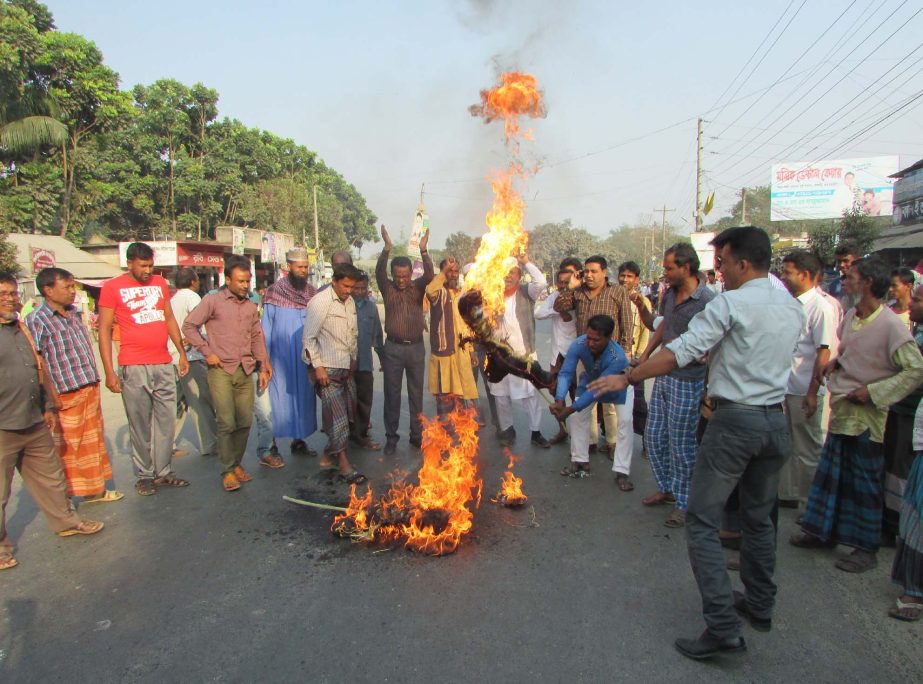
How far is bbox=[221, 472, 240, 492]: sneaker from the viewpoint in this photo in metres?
5.14

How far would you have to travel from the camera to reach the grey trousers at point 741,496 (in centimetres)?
274

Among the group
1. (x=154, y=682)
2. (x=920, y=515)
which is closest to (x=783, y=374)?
(x=920, y=515)

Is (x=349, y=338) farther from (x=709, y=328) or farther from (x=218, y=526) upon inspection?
(x=709, y=328)

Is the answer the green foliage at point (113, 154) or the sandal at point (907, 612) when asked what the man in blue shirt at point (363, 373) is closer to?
the sandal at point (907, 612)

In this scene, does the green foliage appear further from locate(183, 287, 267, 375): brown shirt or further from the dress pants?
the dress pants

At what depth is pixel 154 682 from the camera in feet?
8.70

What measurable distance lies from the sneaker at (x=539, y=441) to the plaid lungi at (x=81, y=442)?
425 centimetres

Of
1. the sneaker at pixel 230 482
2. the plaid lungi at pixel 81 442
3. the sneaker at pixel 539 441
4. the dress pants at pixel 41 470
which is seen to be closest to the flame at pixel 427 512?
the sneaker at pixel 230 482

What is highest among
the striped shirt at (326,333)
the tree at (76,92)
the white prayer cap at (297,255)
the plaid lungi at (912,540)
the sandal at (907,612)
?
the tree at (76,92)

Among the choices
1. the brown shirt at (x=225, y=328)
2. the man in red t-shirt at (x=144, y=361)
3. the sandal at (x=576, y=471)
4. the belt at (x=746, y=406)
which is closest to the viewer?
the belt at (x=746, y=406)

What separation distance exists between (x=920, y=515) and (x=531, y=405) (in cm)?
382

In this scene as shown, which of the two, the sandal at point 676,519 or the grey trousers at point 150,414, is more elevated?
the grey trousers at point 150,414

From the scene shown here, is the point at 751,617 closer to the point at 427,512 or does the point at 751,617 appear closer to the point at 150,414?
the point at 427,512

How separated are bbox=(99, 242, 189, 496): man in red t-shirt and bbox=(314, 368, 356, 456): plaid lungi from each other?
1389 millimetres
